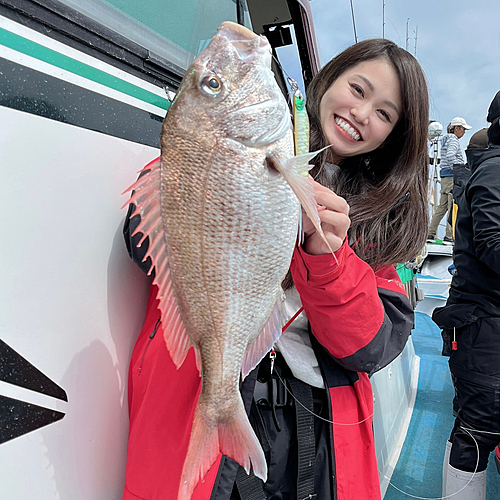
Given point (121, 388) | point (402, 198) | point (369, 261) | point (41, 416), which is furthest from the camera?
point (402, 198)

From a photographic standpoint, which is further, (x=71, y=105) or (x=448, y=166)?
(x=448, y=166)

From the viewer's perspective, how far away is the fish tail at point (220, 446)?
85 cm

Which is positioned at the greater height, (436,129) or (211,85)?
(436,129)

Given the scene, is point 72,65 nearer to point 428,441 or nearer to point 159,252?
point 159,252

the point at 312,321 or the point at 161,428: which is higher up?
the point at 312,321

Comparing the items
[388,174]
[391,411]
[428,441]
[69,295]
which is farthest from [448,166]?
[69,295]

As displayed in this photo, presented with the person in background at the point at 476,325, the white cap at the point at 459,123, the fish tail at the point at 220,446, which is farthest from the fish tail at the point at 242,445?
the white cap at the point at 459,123

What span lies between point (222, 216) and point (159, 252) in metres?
0.16

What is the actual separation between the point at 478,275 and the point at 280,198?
2028 millimetres

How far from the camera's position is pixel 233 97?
2.79 feet

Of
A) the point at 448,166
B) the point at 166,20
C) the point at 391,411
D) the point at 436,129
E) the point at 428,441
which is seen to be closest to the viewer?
the point at 166,20

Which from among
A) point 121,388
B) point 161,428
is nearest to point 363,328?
point 161,428

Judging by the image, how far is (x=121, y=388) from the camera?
4.22 ft

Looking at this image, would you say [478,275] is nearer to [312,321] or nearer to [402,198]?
[402,198]
